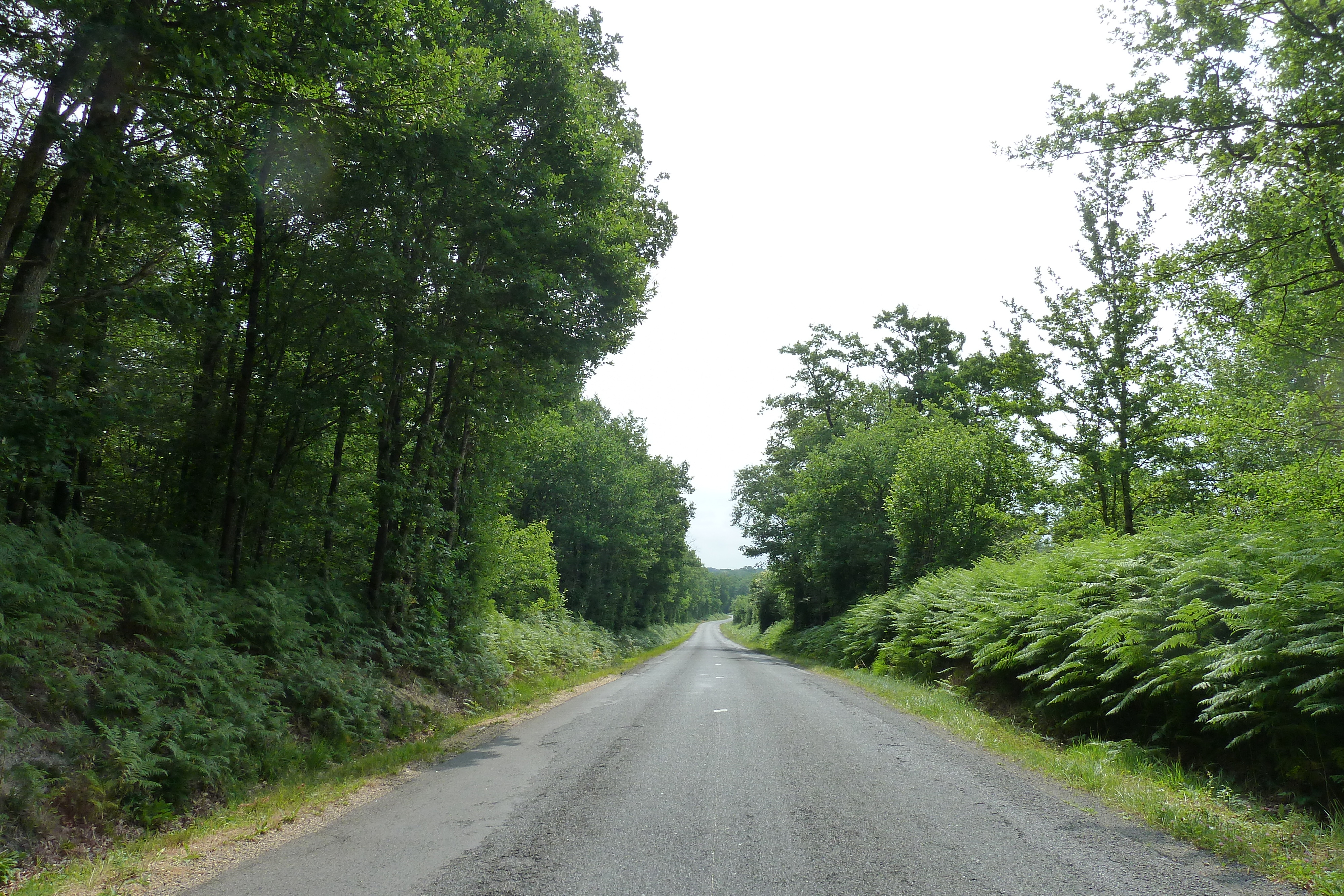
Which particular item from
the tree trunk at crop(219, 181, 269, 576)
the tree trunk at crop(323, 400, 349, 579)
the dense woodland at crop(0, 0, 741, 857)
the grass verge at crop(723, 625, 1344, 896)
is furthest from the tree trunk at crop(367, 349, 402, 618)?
the grass verge at crop(723, 625, 1344, 896)

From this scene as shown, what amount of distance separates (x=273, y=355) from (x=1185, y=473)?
62.9 ft

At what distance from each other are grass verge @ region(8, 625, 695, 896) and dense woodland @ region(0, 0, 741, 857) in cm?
27

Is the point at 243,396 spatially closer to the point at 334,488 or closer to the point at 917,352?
the point at 334,488

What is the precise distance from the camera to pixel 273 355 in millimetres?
11789

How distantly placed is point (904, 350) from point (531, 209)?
31371 millimetres

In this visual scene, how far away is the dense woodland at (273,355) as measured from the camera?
5914mm

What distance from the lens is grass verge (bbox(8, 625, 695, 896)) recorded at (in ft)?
13.9

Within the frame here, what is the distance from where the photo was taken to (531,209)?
12.1 m

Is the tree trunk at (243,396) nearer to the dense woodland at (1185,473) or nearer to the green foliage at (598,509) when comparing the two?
the dense woodland at (1185,473)

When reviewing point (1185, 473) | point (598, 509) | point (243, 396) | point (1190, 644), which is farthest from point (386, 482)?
point (598, 509)

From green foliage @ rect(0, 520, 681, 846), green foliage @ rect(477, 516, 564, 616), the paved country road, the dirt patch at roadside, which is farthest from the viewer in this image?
green foliage @ rect(477, 516, 564, 616)

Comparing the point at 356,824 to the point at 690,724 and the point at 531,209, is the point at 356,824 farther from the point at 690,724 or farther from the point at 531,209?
the point at 531,209

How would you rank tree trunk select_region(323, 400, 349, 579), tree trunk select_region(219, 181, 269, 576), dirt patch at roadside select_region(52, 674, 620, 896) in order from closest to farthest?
dirt patch at roadside select_region(52, 674, 620, 896), tree trunk select_region(219, 181, 269, 576), tree trunk select_region(323, 400, 349, 579)

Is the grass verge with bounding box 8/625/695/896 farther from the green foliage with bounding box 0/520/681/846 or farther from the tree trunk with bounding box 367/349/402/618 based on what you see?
→ the tree trunk with bounding box 367/349/402/618
